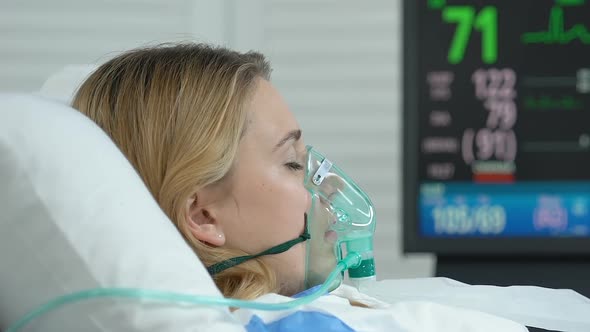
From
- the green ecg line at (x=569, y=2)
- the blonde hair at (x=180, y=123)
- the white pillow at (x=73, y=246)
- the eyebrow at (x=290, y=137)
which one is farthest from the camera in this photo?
the green ecg line at (x=569, y=2)

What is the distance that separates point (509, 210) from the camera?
2912 mm

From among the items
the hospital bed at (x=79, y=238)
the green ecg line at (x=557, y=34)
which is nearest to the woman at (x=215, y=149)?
the hospital bed at (x=79, y=238)

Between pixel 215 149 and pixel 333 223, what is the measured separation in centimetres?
30

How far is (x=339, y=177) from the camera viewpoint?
5.08 ft

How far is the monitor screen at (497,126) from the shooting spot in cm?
289

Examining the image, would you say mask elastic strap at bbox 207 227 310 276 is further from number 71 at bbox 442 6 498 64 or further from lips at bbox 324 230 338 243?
number 71 at bbox 442 6 498 64

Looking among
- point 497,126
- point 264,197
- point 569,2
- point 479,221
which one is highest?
point 569,2

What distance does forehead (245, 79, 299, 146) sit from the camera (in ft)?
4.47

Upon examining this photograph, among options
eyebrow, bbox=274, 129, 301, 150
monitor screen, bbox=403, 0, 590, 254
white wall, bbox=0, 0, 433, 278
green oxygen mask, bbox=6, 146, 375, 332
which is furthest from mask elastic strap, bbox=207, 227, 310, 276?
white wall, bbox=0, 0, 433, 278

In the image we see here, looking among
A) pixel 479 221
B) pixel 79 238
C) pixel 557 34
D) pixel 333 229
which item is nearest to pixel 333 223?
pixel 333 229

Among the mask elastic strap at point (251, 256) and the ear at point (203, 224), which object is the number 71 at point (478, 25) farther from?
the ear at point (203, 224)

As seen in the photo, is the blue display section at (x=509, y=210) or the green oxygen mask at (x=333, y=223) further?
the blue display section at (x=509, y=210)

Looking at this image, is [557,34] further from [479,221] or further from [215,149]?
[215,149]

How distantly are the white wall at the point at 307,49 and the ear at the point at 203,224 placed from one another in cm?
179
